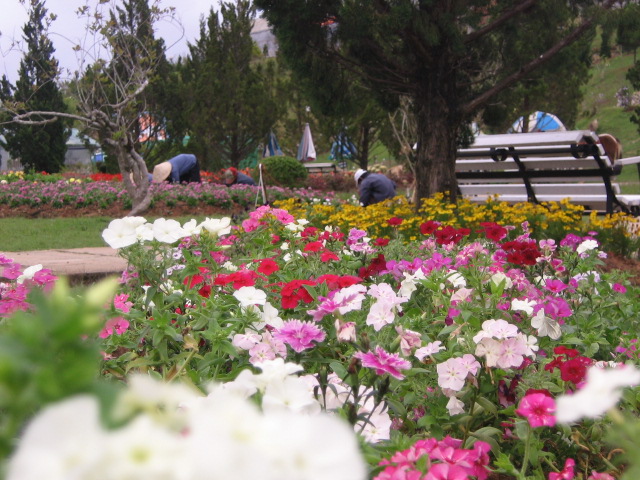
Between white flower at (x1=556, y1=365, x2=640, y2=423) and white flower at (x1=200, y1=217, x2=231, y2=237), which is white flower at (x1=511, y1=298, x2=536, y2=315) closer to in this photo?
white flower at (x1=200, y1=217, x2=231, y2=237)

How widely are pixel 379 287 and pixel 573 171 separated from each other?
5515 millimetres

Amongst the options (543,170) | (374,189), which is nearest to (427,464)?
(543,170)

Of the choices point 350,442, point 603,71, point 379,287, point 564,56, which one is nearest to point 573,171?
point 564,56

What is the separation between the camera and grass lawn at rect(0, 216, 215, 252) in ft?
23.3

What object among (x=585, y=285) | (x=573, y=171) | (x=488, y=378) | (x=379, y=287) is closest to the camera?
(x=488, y=378)

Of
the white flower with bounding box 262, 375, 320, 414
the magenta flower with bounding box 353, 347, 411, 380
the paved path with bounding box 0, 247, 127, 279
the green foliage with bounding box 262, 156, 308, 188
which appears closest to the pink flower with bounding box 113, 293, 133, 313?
the magenta flower with bounding box 353, 347, 411, 380

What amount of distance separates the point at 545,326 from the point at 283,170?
14725mm

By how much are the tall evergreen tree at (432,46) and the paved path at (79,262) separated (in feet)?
7.80

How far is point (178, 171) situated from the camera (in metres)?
13.6

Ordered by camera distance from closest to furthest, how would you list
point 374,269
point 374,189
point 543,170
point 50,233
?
point 374,269, point 543,170, point 50,233, point 374,189

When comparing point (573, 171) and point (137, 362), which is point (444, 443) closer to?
Answer: point (137, 362)

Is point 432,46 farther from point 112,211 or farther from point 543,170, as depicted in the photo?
point 112,211

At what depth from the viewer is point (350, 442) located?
362 millimetres

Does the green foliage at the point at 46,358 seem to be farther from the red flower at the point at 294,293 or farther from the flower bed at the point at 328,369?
the red flower at the point at 294,293
